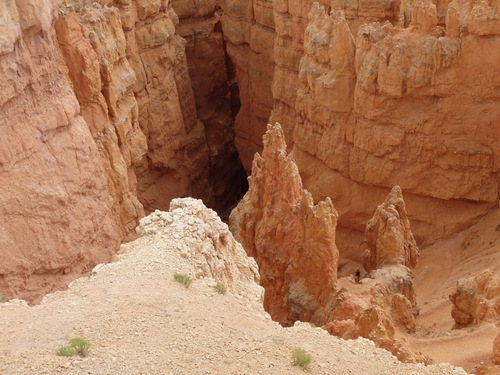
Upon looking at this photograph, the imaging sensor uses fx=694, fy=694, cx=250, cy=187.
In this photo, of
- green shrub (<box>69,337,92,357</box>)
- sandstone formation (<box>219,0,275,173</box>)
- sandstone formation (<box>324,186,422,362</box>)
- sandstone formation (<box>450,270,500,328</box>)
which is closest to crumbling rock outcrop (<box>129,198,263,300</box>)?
sandstone formation (<box>324,186,422,362</box>)

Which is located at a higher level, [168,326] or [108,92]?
[168,326]

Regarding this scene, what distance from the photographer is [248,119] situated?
106 feet

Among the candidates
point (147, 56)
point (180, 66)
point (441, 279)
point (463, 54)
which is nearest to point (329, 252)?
point (441, 279)

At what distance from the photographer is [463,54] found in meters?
20.4

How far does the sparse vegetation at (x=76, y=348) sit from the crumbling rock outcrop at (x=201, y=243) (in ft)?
9.80

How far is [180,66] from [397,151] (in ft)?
38.7

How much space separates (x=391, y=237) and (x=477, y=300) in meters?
3.12

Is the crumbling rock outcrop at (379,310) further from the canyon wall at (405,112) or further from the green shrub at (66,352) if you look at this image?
the green shrub at (66,352)

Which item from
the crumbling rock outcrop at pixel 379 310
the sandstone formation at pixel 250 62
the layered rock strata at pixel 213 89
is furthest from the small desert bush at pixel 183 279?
the sandstone formation at pixel 250 62

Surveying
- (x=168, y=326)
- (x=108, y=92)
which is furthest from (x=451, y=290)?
(x=168, y=326)

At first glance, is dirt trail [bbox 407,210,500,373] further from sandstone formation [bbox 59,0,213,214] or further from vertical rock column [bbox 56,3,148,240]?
sandstone formation [bbox 59,0,213,214]

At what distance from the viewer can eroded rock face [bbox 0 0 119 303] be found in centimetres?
1377

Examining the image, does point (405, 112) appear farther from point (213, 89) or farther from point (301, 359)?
point (213, 89)

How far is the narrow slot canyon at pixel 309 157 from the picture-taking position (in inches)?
572
